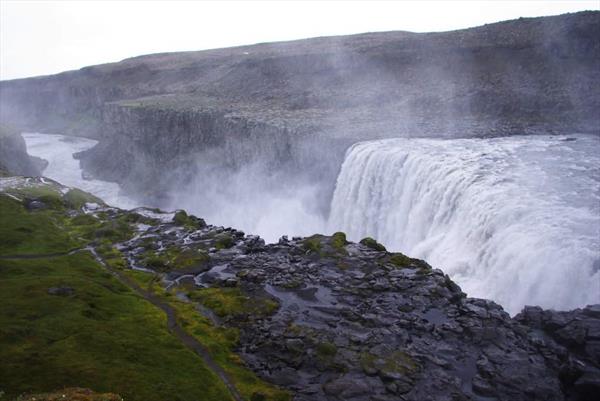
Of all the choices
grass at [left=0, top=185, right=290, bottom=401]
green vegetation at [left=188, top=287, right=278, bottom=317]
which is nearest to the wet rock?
grass at [left=0, top=185, right=290, bottom=401]

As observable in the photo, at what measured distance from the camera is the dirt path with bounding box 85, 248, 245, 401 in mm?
24469

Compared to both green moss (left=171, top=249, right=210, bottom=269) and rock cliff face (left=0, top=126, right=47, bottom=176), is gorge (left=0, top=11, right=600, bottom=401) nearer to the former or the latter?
green moss (left=171, top=249, right=210, bottom=269)

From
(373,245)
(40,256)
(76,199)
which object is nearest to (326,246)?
(373,245)

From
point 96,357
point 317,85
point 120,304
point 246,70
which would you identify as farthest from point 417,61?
point 96,357

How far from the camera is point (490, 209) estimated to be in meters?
36.3

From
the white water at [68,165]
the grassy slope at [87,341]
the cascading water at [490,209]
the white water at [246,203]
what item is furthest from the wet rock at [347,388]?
the white water at [68,165]

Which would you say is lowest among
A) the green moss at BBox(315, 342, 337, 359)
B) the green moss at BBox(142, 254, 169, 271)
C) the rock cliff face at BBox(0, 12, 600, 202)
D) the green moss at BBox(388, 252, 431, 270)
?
the green moss at BBox(315, 342, 337, 359)

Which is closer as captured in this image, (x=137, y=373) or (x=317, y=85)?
(x=137, y=373)

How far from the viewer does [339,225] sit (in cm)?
5903

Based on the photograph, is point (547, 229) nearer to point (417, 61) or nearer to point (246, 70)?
point (417, 61)

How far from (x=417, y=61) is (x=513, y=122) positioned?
2903cm

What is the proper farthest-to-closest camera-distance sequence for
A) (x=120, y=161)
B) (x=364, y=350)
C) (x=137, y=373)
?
(x=120, y=161)
(x=364, y=350)
(x=137, y=373)

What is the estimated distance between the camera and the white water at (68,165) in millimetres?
97000

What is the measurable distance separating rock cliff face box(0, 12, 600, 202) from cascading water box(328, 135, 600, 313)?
787 centimetres
